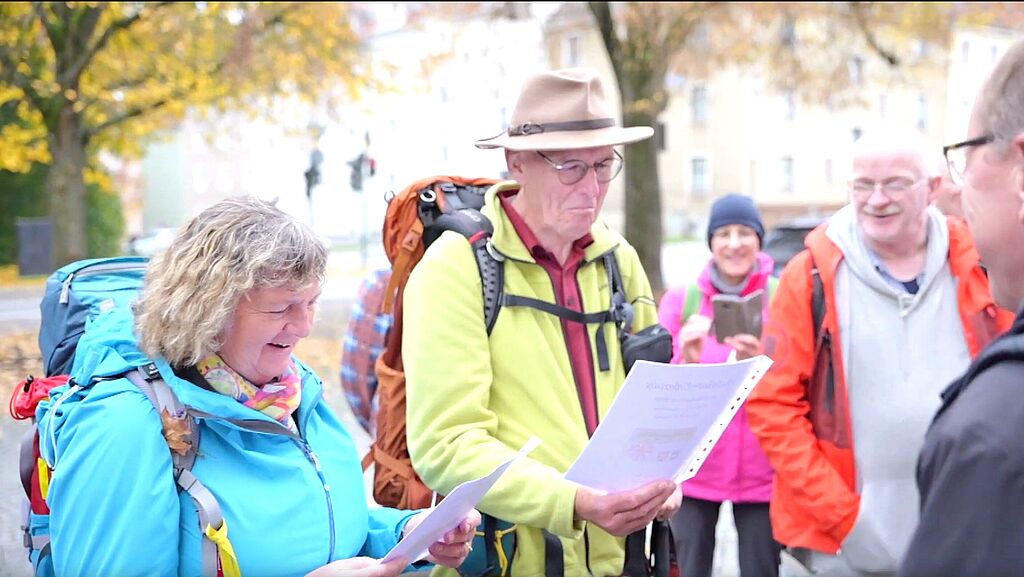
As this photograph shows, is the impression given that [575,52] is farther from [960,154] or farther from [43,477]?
[960,154]

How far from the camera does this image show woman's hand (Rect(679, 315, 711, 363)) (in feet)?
12.0

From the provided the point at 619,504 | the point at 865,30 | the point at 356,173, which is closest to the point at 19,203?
the point at 356,173

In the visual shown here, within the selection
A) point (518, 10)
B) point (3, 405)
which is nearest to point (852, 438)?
point (3, 405)

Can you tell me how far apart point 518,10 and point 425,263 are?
10974 millimetres

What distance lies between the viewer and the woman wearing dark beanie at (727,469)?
3.64m

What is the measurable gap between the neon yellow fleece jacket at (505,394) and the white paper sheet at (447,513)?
0.21 m

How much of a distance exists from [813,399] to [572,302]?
1012 millimetres

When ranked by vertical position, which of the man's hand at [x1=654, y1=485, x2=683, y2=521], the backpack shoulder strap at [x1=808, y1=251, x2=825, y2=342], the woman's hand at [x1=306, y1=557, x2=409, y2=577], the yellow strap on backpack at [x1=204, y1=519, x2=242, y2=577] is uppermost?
the backpack shoulder strap at [x1=808, y1=251, x2=825, y2=342]

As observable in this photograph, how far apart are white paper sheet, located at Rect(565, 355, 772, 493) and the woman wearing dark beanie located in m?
1.23

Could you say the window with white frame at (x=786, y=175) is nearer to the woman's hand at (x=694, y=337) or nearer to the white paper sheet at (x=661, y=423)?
the woman's hand at (x=694, y=337)

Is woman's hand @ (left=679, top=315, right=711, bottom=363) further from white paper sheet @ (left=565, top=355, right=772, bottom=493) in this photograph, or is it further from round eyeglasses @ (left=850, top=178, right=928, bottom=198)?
white paper sheet @ (left=565, top=355, right=772, bottom=493)

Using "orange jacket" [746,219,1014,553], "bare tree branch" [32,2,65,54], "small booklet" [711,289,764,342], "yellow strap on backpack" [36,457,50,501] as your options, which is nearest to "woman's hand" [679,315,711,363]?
"small booklet" [711,289,764,342]

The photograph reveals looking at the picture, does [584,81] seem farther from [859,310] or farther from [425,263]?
[859,310]

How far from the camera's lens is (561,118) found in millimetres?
2553
